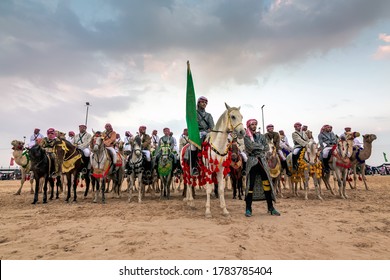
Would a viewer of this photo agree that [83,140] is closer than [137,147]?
No

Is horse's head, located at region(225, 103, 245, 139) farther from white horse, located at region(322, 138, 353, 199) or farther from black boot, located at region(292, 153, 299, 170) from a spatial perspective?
white horse, located at region(322, 138, 353, 199)

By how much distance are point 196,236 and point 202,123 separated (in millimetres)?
4146

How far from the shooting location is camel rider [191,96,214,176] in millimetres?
7660

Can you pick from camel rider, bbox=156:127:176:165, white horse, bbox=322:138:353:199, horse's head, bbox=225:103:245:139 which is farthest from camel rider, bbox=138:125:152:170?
white horse, bbox=322:138:353:199

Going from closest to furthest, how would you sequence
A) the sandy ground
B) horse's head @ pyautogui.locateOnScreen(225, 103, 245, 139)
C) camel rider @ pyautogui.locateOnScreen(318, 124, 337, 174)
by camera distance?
the sandy ground < horse's head @ pyautogui.locateOnScreen(225, 103, 245, 139) < camel rider @ pyautogui.locateOnScreen(318, 124, 337, 174)

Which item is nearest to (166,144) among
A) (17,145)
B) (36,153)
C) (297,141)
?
(36,153)

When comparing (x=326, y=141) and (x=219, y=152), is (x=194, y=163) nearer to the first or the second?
(x=219, y=152)

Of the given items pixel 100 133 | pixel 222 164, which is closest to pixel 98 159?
pixel 100 133

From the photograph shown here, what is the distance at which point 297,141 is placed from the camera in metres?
10.5

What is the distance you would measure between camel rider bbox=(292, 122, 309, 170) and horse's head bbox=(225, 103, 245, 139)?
519 centimetres

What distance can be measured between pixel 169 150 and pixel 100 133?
3.25 m

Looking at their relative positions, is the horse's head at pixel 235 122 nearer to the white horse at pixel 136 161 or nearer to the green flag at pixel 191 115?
the green flag at pixel 191 115
